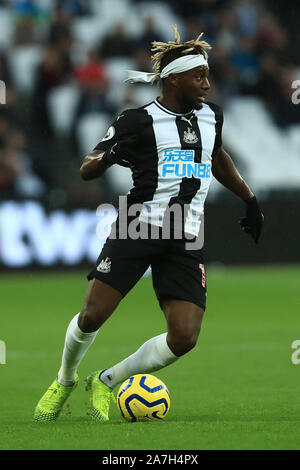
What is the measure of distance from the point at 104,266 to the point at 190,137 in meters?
0.91

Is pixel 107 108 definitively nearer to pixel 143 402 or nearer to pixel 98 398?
pixel 98 398

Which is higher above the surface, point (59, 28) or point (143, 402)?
point (59, 28)

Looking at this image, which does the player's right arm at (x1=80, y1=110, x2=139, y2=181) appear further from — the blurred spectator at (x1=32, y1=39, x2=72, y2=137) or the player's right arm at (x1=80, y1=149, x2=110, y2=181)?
the blurred spectator at (x1=32, y1=39, x2=72, y2=137)

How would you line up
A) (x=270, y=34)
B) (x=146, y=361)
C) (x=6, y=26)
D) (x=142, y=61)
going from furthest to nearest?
1. (x=270, y=34)
2. (x=6, y=26)
3. (x=142, y=61)
4. (x=146, y=361)

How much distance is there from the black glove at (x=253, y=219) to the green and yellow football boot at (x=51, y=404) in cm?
150

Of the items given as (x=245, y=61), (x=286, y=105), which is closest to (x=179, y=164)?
(x=286, y=105)

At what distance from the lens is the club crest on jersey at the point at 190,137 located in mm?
5996

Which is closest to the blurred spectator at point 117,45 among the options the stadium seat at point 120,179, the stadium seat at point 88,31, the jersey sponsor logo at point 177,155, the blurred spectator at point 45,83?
the stadium seat at point 88,31

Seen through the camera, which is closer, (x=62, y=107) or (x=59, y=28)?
(x=62, y=107)

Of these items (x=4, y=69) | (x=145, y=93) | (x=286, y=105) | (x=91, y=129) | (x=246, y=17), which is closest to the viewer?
(x=91, y=129)

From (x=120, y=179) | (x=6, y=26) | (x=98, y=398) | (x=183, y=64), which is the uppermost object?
(x=183, y=64)

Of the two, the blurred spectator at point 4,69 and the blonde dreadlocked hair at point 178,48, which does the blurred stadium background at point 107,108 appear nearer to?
the blurred spectator at point 4,69

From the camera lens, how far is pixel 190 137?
19.7 feet
